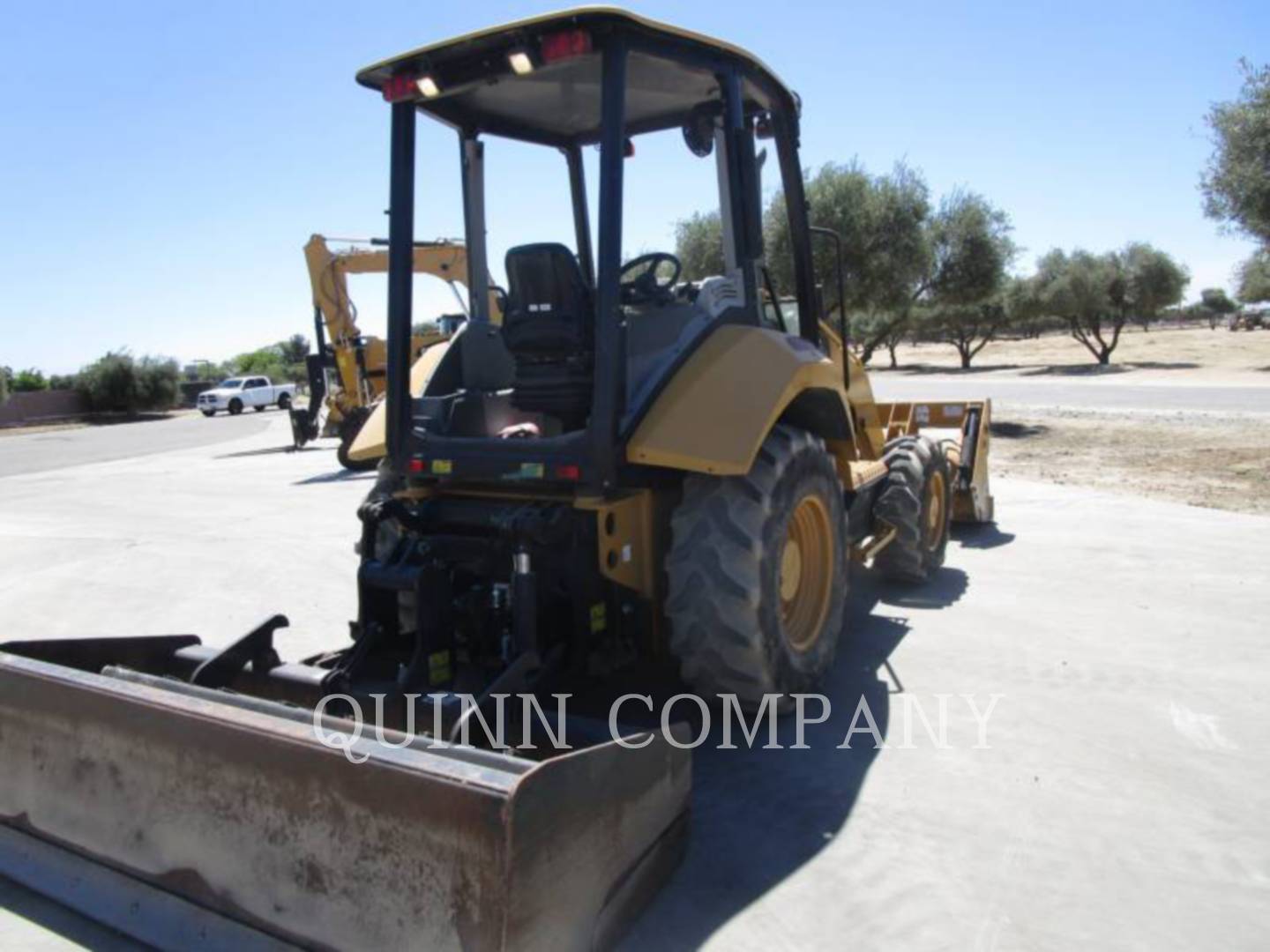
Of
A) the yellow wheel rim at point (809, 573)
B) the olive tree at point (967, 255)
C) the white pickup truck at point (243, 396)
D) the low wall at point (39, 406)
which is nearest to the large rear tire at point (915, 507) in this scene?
the yellow wheel rim at point (809, 573)

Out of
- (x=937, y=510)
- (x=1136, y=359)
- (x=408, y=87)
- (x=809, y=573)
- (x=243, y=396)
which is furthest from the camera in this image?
(x=1136, y=359)

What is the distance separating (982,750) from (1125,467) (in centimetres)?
986

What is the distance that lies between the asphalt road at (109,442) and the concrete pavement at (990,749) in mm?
13368

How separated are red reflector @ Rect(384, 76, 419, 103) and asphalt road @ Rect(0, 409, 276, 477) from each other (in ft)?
55.5

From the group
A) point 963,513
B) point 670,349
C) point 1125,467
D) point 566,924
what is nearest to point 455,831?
point 566,924

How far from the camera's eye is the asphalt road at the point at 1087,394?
70.5ft

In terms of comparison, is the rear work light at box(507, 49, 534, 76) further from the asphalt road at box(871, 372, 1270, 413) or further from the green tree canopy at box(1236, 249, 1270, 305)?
the green tree canopy at box(1236, 249, 1270, 305)

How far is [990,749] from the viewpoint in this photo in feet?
12.6

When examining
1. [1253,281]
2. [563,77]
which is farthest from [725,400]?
[1253,281]

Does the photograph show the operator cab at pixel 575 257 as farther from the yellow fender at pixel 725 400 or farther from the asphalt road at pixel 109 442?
the asphalt road at pixel 109 442

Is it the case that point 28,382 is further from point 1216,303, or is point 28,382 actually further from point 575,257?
point 1216,303

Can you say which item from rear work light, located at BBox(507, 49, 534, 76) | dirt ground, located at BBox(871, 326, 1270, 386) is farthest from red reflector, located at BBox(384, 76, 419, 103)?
dirt ground, located at BBox(871, 326, 1270, 386)

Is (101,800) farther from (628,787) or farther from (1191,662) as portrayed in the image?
(1191,662)

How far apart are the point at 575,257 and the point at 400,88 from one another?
103cm
